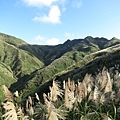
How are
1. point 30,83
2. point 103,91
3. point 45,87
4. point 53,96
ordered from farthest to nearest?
point 30,83 → point 45,87 → point 103,91 → point 53,96

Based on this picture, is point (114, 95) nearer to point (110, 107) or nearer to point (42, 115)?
point (110, 107)

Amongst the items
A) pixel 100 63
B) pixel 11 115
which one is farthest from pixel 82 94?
pixel 100 63

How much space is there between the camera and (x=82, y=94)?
7793 millimetres

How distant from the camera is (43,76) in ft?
404

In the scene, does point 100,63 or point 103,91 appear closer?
point 103,91

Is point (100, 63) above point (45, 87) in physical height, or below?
above

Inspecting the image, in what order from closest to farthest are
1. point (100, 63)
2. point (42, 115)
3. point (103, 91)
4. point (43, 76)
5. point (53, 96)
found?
point (42, 115) → point (53, 96) → point (103, 91) → point (100, 63) → point (43, 76)

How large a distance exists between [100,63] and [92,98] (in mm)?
33379

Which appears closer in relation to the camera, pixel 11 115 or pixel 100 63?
pixel 11 115

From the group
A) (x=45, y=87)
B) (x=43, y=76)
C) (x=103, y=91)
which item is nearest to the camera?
(x=103, y=91)

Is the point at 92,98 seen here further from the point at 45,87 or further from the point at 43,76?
the point at 43,76

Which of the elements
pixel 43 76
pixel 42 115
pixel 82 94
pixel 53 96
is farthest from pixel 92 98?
pixel 43 76

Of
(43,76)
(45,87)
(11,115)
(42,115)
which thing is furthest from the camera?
(43,76)

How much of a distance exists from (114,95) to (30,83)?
9850 centimetres
